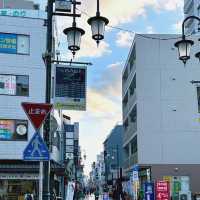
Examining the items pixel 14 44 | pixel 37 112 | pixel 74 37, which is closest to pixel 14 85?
pixel 14 44

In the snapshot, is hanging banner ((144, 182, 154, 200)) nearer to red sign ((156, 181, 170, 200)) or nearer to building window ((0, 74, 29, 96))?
red sign ((156, 181, 170, 200))

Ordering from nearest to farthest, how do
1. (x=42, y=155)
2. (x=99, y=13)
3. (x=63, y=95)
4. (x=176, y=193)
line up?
(x=42, y=155)
(x=99, y=13)
(x=63, y=95)
(x=176, y=193)

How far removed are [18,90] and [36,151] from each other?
30870 millimetres

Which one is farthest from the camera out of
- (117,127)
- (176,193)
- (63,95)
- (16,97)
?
(117,127)

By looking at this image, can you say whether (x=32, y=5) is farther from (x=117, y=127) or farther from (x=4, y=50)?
(x=117, y=127)

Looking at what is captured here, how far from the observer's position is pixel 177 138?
182 ft

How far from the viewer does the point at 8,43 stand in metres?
42.0

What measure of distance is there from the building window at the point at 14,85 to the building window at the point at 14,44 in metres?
Result: 2.18

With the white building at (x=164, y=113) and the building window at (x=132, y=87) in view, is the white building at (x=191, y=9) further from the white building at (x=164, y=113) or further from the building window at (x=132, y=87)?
the white building at (x=164, y=113)

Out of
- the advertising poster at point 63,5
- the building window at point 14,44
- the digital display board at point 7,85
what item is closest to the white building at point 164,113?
the building window at point 14,44

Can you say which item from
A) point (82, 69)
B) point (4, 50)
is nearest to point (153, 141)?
point (4, 50)

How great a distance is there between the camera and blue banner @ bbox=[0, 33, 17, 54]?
41750 mm

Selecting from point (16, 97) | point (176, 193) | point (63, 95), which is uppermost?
point (16, 97)

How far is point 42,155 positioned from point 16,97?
30.7m
